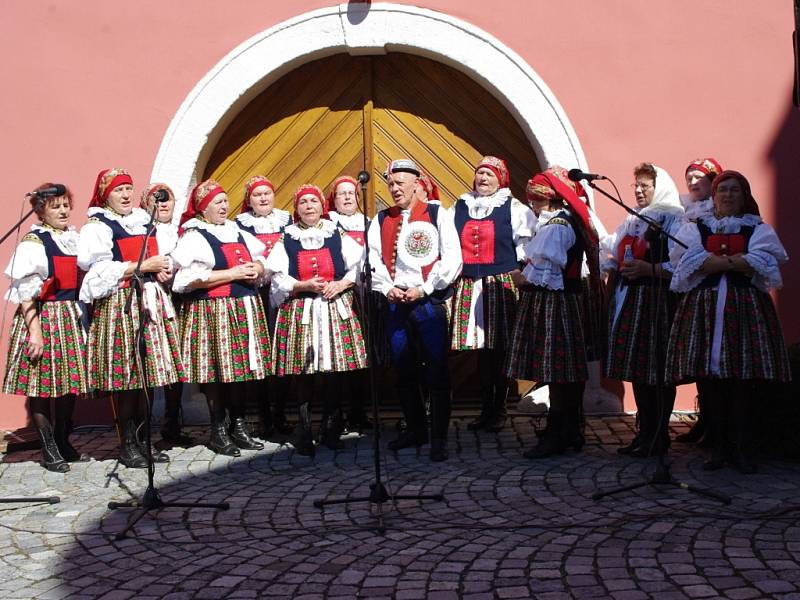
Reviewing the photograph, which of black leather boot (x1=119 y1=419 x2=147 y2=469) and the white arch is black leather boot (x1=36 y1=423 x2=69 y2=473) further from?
the white arch

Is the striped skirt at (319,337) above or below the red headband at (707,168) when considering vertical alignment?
below

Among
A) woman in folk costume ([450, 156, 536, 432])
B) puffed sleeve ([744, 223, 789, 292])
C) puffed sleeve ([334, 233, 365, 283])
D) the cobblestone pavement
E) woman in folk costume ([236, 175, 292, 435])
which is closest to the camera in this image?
the cobblestone pavement

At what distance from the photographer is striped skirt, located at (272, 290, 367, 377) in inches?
250

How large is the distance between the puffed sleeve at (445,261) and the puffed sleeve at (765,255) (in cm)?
167

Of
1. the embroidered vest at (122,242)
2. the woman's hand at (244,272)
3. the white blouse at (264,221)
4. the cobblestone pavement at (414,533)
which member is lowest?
the cobblestone pavement at (414,533)

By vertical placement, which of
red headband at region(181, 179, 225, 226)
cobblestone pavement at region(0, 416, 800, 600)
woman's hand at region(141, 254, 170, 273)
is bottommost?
cobblestone pavement at region(0, 416, 800, 600)

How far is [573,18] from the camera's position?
24.2 feet

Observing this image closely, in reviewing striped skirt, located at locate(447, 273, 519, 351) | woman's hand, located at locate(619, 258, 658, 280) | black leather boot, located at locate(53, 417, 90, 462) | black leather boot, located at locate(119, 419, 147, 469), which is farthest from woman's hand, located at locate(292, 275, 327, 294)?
woman's hand, located at locate(619, 258, 658, 280)

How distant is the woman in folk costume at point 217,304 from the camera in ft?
20.6

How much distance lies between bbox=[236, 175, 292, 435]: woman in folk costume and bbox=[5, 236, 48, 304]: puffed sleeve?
4.32 ft

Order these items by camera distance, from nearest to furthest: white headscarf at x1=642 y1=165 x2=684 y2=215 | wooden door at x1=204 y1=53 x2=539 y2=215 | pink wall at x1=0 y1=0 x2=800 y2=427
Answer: white headscarf at x1=642 y1=165 x2=684 y2=215
pink wall at x1=0 y1=0 x2=800 y2=427
wooden door at x1=204 y1=53 x2=539 y2=215

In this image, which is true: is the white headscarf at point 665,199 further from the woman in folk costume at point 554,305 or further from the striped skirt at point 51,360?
the striped skirt at point 51,360

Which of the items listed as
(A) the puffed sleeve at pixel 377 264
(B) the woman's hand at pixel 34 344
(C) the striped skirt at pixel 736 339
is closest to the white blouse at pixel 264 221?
(A) the puffed sleeve at pixel 377 264

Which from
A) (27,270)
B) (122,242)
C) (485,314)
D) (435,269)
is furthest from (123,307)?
(485,314)
